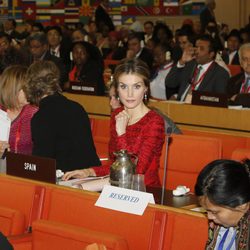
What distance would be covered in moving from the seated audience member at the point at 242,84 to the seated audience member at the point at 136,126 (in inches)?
118

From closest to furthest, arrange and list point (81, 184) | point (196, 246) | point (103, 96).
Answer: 1. point (196, 246)
2. point (81, 184)
3. point (103, 96)

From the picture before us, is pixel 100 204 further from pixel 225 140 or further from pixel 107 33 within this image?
pixel 107 33

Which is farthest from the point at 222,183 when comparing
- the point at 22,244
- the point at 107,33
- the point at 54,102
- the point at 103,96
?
the point at 107,33

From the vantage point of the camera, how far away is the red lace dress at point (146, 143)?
444 centimetres

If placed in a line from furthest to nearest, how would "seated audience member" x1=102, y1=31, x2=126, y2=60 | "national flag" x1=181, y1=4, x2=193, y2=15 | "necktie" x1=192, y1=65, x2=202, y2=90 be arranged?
"national flag" x1=181, y1=4, x2=193, y2=15 → "seated audience member" x1=102, y1=31, x2=126, y2=60 → "necktie" x1=192, y1=65, x2=202, y2=90

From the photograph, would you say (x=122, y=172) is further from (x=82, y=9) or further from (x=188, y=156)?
(x=82, y=9)

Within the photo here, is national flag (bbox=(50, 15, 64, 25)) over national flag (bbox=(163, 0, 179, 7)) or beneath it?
beneath

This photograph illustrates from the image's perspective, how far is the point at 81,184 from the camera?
14.2 ft

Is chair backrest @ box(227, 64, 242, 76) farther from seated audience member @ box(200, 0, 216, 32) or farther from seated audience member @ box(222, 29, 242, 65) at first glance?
seated audience member @ box(200, 0, 216, 32)

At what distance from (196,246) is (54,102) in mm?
1886

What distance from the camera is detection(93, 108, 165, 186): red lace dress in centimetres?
444

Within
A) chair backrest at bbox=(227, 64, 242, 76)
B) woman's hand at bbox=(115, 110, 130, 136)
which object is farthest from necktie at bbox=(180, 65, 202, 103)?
woman's hand at bbox=(115, 110, 130, 136)

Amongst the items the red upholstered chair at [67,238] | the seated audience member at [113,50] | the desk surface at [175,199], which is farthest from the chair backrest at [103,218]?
the seated audience member at [113,50]

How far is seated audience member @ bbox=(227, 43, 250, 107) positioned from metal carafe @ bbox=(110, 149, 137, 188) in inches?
143
